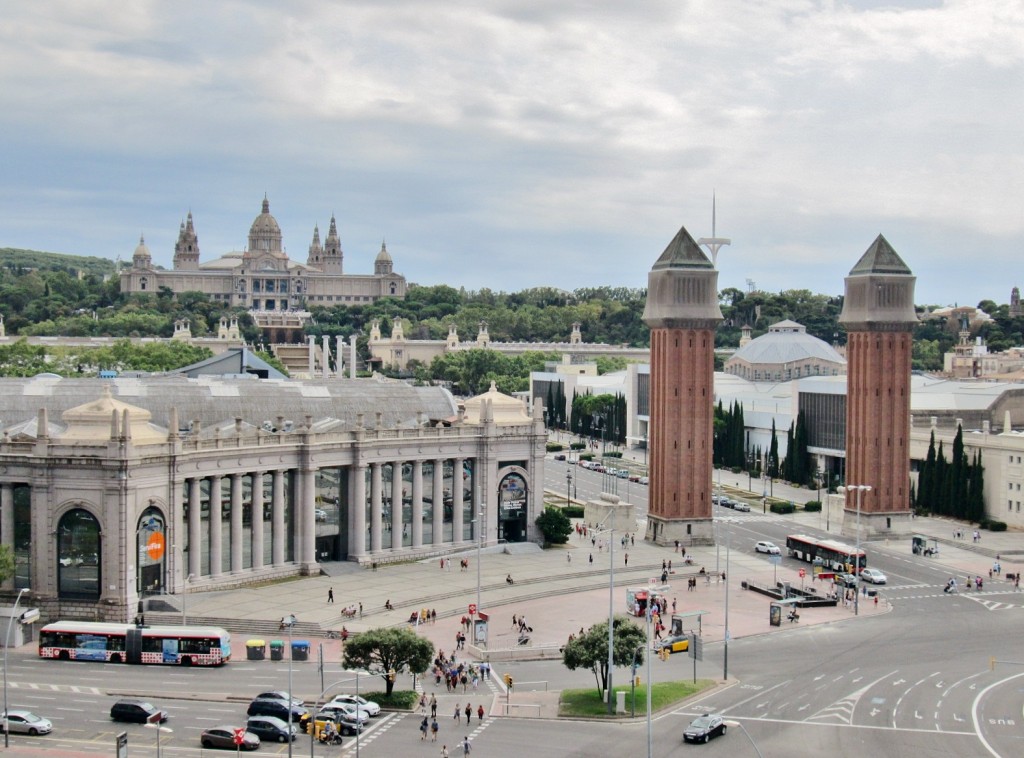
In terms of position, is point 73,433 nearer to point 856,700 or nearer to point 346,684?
point 346,684

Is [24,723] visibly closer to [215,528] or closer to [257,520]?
[215,528]

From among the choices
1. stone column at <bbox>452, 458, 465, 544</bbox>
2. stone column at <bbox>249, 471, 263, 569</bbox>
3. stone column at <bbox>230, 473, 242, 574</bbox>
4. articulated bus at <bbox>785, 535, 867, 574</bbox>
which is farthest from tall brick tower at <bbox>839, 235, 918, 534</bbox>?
stone column at <bbox>230, 473, 242, 574</bbox>

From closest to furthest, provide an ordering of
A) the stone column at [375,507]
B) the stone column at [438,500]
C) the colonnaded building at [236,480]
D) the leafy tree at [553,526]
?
the colonnaded building at [236,480], the stone column at [375,507], the stone column at [438,500], the leafy tree at [553,526]

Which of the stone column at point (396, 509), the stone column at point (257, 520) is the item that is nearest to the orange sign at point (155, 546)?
the stone column at point (257, 520)

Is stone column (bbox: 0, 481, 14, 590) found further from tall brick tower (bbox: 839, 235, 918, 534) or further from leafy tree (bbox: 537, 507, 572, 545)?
tall brick tower (bbox: 839, 235, 918, 534)

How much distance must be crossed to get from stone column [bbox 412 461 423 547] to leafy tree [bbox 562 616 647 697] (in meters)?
38.7

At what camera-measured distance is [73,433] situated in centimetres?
8512

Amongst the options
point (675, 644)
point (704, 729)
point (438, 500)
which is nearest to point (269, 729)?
point (704, 729)

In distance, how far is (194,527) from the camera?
89312 millimetres

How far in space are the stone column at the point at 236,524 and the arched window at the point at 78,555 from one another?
434 inches

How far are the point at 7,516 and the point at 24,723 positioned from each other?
27070 mm

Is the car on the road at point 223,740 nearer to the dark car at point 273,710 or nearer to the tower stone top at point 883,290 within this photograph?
the dark car at point 273,710

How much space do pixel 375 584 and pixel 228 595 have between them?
10.9 metres

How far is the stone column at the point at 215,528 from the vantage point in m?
90.9
